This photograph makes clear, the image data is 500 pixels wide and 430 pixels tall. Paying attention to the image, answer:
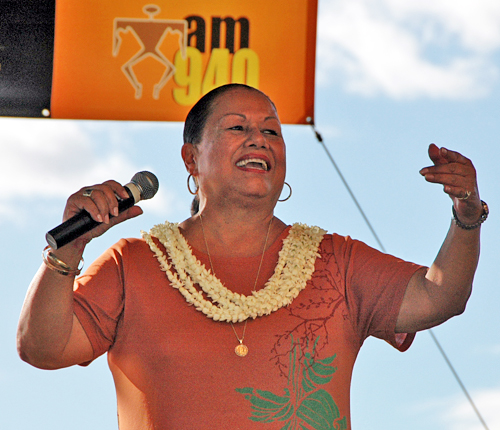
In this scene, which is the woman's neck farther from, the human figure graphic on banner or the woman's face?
the human figure graphic on banner

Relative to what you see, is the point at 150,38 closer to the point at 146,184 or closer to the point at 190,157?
the point at 190,157

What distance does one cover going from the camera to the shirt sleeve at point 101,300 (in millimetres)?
1825

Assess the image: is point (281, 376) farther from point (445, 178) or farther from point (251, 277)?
point (445, 178)

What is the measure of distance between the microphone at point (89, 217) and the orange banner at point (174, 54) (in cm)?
144

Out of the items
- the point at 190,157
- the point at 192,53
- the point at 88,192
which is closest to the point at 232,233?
the point at 190,157

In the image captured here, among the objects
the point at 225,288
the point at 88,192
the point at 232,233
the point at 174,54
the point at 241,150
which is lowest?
the point at 225,288

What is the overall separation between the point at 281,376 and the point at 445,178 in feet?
1.89

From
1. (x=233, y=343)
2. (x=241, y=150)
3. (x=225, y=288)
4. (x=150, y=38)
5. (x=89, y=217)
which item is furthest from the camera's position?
(x=150, y=38)

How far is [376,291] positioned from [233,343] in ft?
1.23

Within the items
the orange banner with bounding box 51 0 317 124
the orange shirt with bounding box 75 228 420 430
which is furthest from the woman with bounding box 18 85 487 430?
the orange banner with bounding box 51 0 317 124

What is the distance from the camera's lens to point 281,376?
1.81m

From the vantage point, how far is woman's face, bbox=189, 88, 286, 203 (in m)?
2.02

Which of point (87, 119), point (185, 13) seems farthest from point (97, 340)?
point (185, 13)

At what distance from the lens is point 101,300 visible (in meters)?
1.85
